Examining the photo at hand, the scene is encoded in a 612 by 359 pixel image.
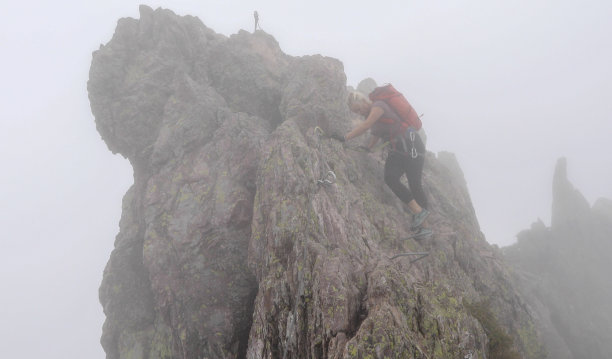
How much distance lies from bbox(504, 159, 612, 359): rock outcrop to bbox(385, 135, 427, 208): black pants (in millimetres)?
13458

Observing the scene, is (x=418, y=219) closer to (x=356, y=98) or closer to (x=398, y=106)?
(x=398, y=106)

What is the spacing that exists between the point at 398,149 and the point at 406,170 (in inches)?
37.9

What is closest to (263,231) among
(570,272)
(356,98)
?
(356,98)

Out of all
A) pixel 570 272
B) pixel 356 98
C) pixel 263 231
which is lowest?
pixel 570 272

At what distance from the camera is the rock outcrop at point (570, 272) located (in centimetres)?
2583

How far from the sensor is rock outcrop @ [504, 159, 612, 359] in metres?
25.8

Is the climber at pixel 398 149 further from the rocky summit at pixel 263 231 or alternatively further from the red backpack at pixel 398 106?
the rocky summit at pixel 263 231

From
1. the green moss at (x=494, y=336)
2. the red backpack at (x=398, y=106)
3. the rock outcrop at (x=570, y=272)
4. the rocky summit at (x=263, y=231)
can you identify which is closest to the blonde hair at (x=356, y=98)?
the red backpack at (x=398, y=106)

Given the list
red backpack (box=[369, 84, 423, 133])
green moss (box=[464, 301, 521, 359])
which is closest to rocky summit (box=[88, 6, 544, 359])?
green moss (box=[464, 301, 521, 359])

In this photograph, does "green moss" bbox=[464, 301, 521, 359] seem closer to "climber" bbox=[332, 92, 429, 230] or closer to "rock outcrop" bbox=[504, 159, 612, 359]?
"climber" bbox=[332, 92, 429, 230]

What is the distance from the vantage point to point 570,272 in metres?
33.8

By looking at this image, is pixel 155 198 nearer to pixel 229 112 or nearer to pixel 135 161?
pixel 135 161

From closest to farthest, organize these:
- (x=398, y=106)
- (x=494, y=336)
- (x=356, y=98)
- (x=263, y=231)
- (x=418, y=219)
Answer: (x=494, y=336) < (x=263, y=231) < (x=398, y=106) < (x=418, y=219) < (x=356, y=98)

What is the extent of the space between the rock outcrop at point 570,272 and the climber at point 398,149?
13.2m
